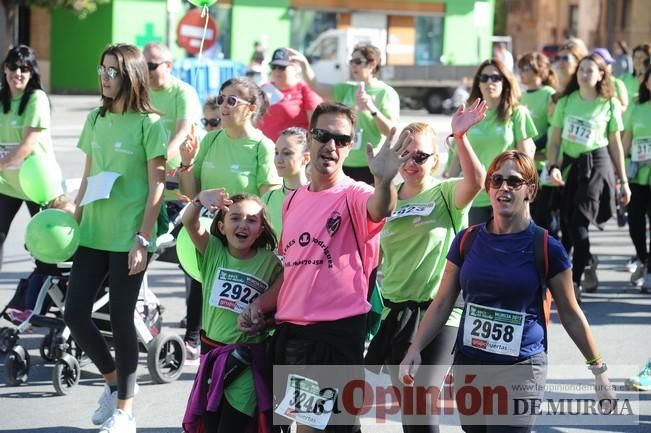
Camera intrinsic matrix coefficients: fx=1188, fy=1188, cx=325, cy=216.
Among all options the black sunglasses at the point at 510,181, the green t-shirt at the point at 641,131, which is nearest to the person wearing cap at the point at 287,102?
the green t-shirt at the point at 641,131

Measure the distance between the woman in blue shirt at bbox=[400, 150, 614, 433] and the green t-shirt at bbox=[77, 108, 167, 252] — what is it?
6.36ft

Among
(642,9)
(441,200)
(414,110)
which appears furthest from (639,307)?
(642,9)

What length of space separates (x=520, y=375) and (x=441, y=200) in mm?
1045

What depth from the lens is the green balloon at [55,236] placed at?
600cm

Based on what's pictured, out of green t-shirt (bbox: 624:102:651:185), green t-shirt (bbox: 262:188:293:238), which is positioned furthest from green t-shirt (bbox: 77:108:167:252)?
green t-shirt (bbox: 624:102:651:185)

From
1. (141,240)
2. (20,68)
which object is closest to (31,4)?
(20,68)

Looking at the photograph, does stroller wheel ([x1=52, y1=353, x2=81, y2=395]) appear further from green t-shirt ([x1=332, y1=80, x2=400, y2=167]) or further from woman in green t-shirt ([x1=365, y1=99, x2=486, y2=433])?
green t-shirt ([x1=332, y1=80, x2=400, y2=167])

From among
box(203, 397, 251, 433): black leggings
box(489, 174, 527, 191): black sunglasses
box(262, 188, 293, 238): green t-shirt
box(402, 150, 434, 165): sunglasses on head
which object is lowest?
box(203, 397, 251, 433): black leggings

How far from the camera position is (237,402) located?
16.3ft

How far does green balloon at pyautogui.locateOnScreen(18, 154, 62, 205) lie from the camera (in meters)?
7.51

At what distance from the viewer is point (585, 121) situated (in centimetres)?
981

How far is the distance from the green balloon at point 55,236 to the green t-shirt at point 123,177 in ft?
0.32

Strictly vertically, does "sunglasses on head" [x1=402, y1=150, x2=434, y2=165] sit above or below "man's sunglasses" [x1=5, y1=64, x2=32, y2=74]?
below

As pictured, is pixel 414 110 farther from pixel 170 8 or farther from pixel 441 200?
pixel 441 200
